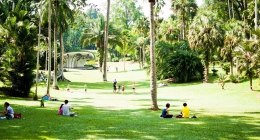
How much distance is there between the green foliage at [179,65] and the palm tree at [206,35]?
12.5 feet

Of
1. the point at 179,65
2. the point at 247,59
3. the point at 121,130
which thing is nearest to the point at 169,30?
the point at 179,65

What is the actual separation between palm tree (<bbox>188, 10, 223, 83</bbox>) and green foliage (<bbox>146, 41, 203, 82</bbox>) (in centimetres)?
382

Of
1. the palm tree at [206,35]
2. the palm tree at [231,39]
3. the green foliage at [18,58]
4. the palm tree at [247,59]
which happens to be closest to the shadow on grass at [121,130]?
the green foliage at [18,58]

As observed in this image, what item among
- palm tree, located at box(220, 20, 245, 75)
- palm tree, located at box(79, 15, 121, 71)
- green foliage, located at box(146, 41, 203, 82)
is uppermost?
palm tree, located at box(79, 15, 121, 71)

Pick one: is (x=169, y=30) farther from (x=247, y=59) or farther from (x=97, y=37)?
(x=247, y=59)

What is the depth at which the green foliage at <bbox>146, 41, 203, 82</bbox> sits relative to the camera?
41.6 m

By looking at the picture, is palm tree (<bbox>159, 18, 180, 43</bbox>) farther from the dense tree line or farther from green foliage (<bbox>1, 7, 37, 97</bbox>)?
green foliage (<bbox>1, 7, 37, 97</bbox>)

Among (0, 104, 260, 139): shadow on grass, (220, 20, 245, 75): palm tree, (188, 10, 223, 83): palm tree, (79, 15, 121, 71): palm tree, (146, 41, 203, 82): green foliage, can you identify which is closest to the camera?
(0, 104, 260, 139): shadow on grass

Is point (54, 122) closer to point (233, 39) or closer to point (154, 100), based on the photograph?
point (154, 100)

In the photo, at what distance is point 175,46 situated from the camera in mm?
46281

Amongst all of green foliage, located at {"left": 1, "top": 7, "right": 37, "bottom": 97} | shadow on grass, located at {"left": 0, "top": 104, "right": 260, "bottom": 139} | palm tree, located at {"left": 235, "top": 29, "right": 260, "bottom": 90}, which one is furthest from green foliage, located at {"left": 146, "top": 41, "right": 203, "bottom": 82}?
shadow on grass, located at {"left": 0, "top": 104, "right": 260, "bottom": 139}

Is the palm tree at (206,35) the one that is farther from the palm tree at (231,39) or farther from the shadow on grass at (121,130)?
the shadow on grass at (121,130)

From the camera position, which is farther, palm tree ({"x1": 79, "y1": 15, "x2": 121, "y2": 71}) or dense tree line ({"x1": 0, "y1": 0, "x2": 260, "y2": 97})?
palm tree ({"x1": 79, "y1": 15, "x2": 121, "y2": 71})

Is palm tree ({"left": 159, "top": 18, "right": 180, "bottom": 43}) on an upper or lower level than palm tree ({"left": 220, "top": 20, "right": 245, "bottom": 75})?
upper
